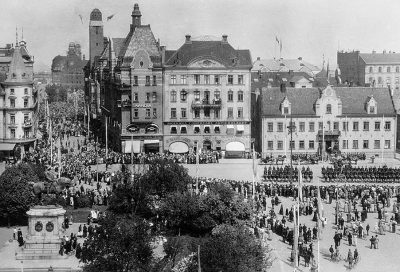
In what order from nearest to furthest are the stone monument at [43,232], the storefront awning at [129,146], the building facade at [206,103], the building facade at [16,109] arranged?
the stone monument at [43,232] → the storefront awning at [129,146] → the building facade at [16,109] → the building facade at [206,103]

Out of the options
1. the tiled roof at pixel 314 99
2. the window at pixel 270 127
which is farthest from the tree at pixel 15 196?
the tiled roof at pixel 314 99

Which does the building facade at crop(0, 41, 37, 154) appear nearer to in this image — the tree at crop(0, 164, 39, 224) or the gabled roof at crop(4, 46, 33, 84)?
the gabled roof at crop(4, 46, 33, 84)

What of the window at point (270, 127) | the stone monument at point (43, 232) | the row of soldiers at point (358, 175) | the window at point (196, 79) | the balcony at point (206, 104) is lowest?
the stone monument at point (43, 232)

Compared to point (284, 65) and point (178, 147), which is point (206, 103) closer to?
point (178, 147)

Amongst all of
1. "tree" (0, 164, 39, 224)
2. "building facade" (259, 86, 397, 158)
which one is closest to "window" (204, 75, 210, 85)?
"building facade" (259, 86, 397, 158)

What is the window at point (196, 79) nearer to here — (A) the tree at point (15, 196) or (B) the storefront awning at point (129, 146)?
(B) the storefront awning at point (129, 146)

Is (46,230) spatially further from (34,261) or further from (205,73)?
(205,73)
